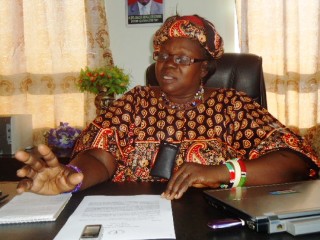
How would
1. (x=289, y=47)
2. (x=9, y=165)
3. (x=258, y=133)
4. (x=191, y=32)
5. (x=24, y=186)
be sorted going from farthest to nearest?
(x=289, y=47) → (x=9, y=165) → (x=191, y=32) → (x=258, y=133) → (x=24, y=186)

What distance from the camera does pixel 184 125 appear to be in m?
1.53

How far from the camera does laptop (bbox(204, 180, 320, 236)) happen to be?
683mm

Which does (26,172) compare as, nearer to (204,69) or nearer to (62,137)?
(204,69)

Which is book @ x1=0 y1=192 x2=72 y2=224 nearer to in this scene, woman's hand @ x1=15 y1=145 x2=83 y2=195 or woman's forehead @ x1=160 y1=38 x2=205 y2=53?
woman's hand @ x1=15 y1=145 x2=83 y2=195

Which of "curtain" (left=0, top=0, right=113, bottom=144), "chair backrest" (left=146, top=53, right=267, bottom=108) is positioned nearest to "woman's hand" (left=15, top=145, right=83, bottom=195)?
"chair backrest" (left=146, top=53, right=267, bottom=108)

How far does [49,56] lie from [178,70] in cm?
152

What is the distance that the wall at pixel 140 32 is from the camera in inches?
109

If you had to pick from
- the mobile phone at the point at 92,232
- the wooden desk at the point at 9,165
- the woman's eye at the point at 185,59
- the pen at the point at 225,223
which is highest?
the woman's eye at the point at 185,59

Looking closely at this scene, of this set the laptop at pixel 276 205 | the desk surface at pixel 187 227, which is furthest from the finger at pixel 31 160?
the laptop at pixel 276 205

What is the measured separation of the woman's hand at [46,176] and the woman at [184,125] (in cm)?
25

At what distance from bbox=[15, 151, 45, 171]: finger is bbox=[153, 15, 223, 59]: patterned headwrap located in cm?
80

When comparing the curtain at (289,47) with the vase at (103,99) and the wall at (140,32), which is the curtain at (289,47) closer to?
the wall at (140,32)

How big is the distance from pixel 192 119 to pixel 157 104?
0.17 meters

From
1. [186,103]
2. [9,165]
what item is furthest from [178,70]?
[9,165]
